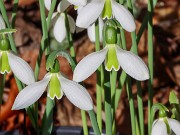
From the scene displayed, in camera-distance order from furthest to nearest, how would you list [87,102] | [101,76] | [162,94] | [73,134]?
[162,94] → [73,134] → [101,76] → [87,102]

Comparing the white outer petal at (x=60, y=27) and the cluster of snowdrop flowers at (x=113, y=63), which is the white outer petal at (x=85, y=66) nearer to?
the cluster of snowdrop flowers at (x=113, y=63)

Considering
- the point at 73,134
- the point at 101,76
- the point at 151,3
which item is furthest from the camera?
the point at 73,134

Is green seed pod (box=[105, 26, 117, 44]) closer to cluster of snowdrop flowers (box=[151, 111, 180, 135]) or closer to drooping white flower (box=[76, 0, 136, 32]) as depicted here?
drooping white flower (box=[76, 0, 136, 32])

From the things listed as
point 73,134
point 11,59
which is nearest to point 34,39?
point 73,134

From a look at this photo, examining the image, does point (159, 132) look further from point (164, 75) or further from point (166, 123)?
point (164, 75)

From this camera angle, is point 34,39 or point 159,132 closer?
point 159,132

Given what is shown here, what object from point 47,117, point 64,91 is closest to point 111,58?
point 64,91
